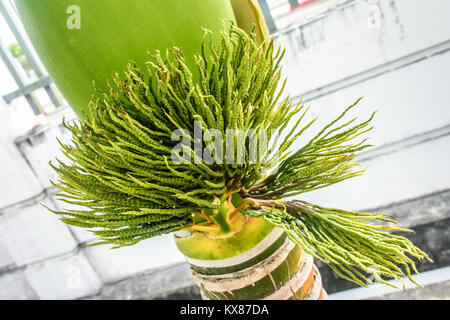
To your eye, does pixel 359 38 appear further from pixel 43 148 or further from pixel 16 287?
pixel 16 287

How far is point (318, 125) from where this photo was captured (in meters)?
0.98

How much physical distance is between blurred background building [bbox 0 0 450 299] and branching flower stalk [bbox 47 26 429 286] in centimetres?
40

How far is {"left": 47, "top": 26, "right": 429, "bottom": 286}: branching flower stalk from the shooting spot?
346 millimetres

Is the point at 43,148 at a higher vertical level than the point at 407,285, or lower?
higher

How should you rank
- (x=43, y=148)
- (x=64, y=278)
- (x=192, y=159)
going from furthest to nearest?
(x=64, y=278), (x=43, y=148), (x=192, y=159)

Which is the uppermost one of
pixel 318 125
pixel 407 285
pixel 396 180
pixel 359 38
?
pixel 359 38

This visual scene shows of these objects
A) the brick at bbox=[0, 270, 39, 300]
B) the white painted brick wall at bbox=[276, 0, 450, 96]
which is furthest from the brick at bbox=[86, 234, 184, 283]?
the white painted brick wall at bbox=[276, 0, 450, 96]

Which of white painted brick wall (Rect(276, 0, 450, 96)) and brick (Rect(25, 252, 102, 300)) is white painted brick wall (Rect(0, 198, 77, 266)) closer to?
brick (Rect(25, 252, 102, 300))

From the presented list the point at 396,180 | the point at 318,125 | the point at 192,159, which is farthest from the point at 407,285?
the point at 192,159

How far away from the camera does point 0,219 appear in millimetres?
1158

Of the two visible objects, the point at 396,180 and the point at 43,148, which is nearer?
the point at 396,180

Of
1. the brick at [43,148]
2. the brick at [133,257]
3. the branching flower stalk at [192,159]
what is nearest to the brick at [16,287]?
the brick at [133,257]

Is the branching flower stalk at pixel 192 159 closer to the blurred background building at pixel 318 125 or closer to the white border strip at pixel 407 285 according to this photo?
the blurred background building at pixel 318 125

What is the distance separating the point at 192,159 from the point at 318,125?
70 cm
